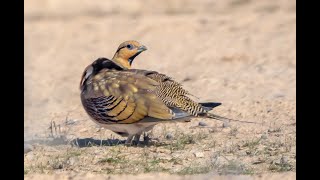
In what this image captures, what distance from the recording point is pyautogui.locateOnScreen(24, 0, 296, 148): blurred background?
11.0 metres

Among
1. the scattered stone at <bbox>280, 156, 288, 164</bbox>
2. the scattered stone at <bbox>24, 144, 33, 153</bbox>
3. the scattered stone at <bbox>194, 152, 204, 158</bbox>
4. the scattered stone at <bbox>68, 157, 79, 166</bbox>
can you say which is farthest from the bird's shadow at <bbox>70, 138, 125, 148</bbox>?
the scattered stone at <bbox>280, 156, 288, 164</bbox>

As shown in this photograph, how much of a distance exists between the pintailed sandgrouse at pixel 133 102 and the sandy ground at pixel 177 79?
0.93 ft

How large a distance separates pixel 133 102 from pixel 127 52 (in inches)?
29.0

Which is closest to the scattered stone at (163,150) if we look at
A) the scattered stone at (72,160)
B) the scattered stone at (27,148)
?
the scattered stone at (72,160)

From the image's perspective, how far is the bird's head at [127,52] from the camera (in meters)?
9.02

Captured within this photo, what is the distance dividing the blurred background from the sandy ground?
1 centimetres

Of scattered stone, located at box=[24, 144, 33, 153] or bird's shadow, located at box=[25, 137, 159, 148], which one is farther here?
bird's shadow, located at box=[25, 137, 159, 148]

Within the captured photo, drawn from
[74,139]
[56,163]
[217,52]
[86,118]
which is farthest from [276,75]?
[56,163]

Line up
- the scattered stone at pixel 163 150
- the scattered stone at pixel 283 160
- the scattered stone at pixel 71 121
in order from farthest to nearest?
the scattered stone at pixel 71 121
the scattered stone at pixel 163 150
the scattered stone at pixel 283 160

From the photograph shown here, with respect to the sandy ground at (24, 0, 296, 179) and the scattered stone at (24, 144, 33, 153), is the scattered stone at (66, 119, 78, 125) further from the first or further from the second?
the scattered stone at (24, 144, 33, 153)

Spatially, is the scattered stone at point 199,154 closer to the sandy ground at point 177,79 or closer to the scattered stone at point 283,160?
the sandy ground at point 177,79

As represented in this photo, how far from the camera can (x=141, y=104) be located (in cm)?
842

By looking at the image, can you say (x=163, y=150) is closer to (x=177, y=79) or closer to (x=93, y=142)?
(x=93, y=142)
